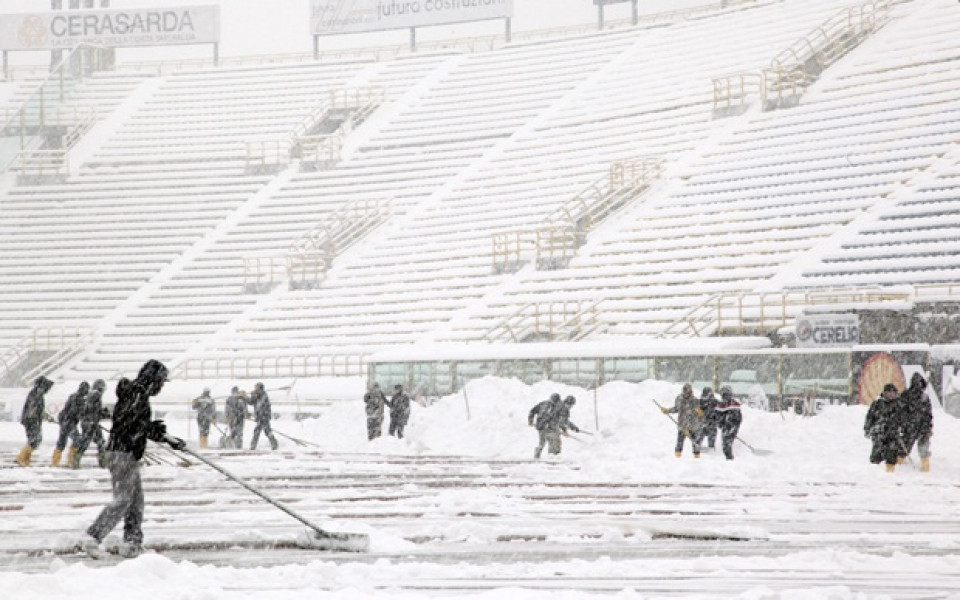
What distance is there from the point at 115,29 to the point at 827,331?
171 ft

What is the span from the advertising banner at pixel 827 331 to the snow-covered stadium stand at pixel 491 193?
4.49 metres

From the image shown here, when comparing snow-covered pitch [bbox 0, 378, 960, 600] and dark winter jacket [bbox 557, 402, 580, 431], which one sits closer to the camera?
snow-covered pitch [bbox 0, 378, 960, 600]

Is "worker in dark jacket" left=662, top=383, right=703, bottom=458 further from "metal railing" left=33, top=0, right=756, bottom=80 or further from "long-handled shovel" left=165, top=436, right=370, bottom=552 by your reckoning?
"metal railing" left=33, top=0, right=756, bottom=80

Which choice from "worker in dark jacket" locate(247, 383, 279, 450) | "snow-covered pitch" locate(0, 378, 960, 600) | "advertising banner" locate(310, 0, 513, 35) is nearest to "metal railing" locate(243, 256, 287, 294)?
"worker in dark jacket" locate(247, 383, 279, 450)

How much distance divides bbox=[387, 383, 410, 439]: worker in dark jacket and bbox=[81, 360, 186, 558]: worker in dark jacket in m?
16.2

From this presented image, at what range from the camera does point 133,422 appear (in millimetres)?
11078

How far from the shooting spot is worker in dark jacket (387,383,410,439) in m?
27.4

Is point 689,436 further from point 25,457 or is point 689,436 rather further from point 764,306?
point 25,457

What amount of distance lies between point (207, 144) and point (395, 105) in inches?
314

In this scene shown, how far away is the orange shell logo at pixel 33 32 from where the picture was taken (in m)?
70.5

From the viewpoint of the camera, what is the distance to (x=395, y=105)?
2254 inches

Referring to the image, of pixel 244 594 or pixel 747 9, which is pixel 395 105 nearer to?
pixel 747 9

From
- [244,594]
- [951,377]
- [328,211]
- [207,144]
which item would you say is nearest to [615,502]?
[244,594]

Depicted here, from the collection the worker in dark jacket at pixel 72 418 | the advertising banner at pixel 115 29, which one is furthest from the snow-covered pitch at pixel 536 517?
the advertising banner at pixel 115 29
